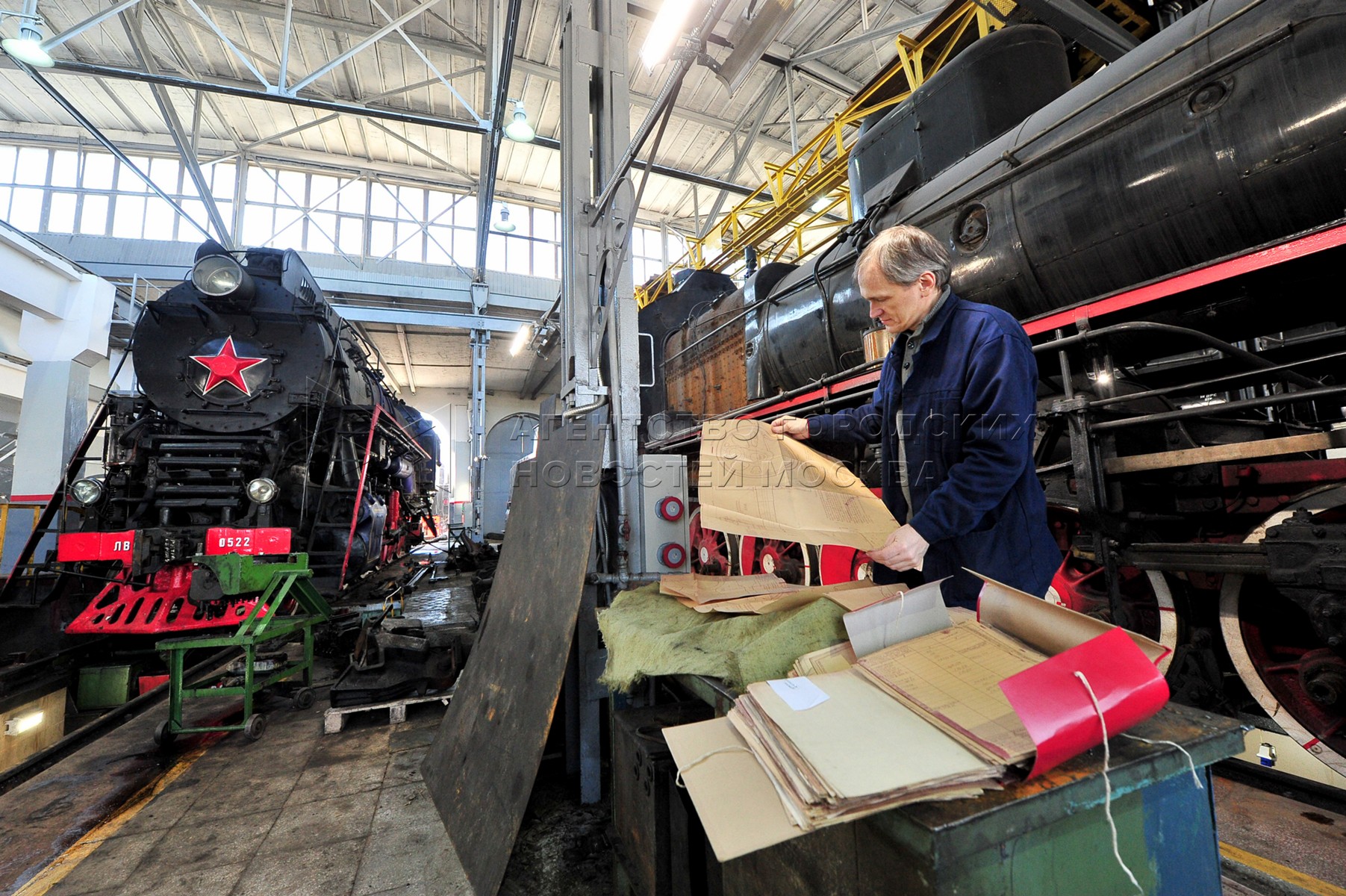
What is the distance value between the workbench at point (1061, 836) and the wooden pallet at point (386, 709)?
336 centimetres

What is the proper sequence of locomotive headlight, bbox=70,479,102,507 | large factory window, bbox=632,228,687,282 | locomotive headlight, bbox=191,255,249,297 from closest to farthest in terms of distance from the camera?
locomotive headlight, bbox=70,479,102,507, locomotive headlight, bbox=191,255,249,297, large factory window, bbox=632,228,687,282

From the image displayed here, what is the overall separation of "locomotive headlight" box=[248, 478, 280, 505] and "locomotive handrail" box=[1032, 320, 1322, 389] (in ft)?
19.1

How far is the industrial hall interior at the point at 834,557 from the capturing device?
888mm

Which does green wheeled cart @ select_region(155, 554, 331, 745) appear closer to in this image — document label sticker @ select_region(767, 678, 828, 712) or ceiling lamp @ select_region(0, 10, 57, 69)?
document label sticker @ select_region(767, 678, 828, 712)

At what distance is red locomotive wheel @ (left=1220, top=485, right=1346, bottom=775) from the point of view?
1.87 metres

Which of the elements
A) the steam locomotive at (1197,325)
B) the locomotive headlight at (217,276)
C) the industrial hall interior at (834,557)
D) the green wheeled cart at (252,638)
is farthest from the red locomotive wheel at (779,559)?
the locomotive headlight at (217,276)

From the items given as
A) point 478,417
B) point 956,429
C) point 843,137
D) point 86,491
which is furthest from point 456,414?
point 956,429

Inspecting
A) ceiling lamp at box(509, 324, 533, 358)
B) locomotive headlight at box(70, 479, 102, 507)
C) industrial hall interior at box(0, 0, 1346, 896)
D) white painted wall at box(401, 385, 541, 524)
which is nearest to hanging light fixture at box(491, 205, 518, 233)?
ceiling lamp at box(509, 324, 533, 358)

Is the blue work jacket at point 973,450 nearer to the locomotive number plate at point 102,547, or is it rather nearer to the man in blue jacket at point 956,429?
the man in blue jacket at point 956,429

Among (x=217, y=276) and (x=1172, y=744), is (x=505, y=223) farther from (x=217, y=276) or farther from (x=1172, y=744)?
(x=1172, y=744)

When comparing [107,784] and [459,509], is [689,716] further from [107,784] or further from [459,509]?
[459,509]

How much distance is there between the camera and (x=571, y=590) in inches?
90.9

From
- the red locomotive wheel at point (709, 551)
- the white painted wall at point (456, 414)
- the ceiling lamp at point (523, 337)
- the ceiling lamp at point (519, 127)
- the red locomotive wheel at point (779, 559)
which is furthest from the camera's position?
the white painted wall at point (456, 414)

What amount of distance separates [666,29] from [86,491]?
5766mm
